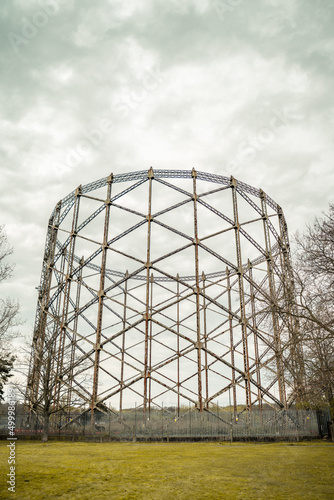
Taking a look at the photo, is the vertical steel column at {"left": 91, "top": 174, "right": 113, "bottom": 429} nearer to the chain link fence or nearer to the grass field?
the chain link fence

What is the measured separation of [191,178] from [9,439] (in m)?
14.9

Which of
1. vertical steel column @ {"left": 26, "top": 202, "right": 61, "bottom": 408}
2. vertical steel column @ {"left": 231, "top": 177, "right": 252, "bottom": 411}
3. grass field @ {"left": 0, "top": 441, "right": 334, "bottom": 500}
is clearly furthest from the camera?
vertical steel column @ {"left": 26, "top": 202, "right": 61, "bottom": 408}

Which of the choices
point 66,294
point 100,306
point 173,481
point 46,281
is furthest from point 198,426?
point 46,281

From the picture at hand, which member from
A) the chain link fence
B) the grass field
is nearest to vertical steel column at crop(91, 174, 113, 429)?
the chain link fence

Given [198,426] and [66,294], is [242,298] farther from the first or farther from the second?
[66,294]

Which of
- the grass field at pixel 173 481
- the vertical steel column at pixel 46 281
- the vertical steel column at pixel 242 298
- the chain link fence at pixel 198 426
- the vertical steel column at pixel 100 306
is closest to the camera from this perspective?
the grass field at pixel 173 481

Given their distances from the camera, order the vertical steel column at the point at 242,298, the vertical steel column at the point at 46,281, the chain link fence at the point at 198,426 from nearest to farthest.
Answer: the chain link fence at the point at 198,426
the vertical steel column at the point at 242,298
the vertical steel column at the point at 46,281

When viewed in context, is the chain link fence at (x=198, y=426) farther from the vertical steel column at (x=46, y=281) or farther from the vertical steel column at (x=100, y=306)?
the vertical steel column at (x=46, y=281)

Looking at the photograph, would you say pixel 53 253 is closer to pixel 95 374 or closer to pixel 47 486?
pixel 95 374

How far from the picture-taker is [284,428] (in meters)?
15.6

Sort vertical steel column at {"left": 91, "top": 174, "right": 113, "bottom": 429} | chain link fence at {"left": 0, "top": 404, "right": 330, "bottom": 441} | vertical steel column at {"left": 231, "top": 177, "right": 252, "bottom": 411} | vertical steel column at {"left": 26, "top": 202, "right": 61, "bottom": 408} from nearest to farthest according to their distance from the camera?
chain link fence at {"left": 0, "top": 404, "right": 330, "bottom": 441}, vertical steel column at {"left": 91, "top": 174, "right": 113, "bottom": 429}, vertical steel column at {"left": 231, "top": 177, "right": 252, "bottom": 411}, vertical steel column at {"left": 26, "top": 202, "right": 61, "bottom": 408}

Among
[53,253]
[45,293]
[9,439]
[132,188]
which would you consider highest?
[132,188]

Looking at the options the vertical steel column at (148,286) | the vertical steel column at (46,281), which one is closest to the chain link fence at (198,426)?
the vertical steel column at (148,286)

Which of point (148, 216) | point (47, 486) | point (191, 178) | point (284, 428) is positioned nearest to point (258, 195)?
point (191, 178)
